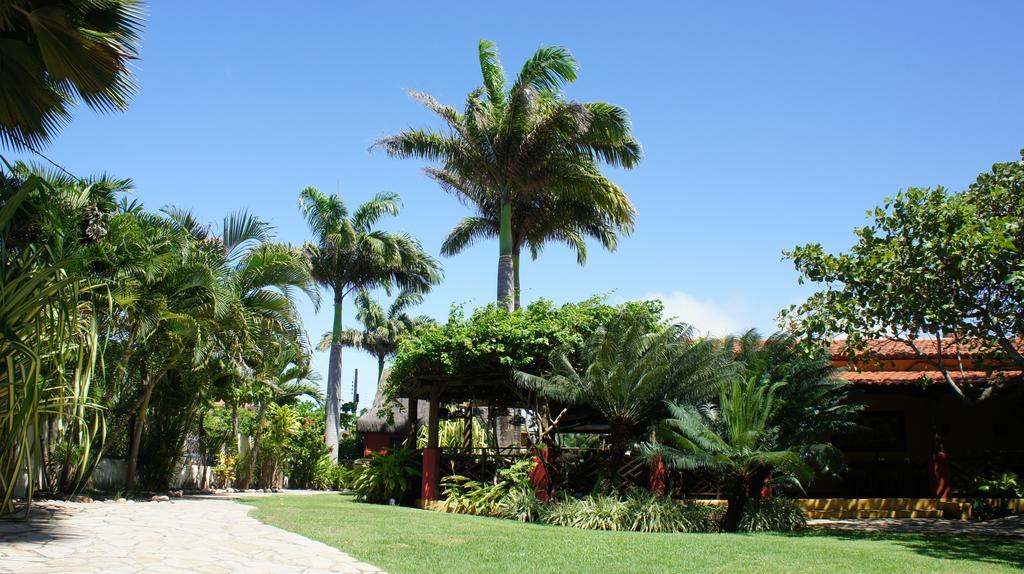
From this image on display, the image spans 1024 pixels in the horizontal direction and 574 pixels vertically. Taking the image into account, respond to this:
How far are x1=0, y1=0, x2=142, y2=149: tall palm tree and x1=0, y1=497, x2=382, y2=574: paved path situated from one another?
4557mm

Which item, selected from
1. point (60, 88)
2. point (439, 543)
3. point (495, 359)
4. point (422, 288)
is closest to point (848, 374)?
point (495, 359)

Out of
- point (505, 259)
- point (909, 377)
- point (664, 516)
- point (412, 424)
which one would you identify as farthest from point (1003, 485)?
point (412, 424)

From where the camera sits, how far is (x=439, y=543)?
10.4 meters

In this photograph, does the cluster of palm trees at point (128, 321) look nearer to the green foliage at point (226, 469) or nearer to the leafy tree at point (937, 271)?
the green foliage at point (226, 469)

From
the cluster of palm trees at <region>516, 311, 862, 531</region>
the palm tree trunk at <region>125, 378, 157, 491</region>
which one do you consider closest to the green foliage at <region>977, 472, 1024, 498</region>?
Answer: the cluster of palm trees at <region>516, 311, 862, 531</region>

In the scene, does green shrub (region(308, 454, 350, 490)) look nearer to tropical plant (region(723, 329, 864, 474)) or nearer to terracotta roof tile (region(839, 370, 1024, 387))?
tropical plant (region(723, 329, 864, 474))

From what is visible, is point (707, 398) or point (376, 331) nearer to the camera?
point (707, 398)

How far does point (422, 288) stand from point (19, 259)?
29.0 meters

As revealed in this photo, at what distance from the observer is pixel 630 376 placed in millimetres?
14758

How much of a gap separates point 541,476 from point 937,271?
8.25 metres

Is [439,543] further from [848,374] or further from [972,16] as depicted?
[848,374]

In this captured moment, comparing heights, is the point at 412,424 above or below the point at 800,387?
below

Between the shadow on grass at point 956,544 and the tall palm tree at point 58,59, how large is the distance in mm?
11723

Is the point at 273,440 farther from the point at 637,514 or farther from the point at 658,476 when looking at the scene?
the point at 637,514
